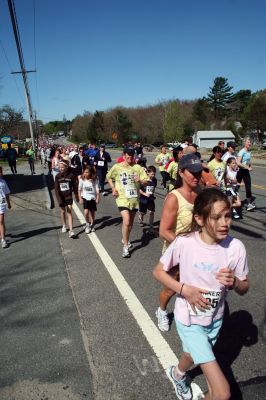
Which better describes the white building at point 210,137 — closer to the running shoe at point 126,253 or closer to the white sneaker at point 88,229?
the white sneaker at point 88,229

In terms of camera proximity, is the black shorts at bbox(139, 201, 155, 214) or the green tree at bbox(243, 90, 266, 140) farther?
the green tree at bbox(243, 90, 266, 140)

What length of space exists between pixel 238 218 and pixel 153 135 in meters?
84.6

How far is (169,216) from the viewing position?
3.41m

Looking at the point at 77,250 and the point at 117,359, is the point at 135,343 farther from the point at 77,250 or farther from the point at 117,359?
the point at 77,250

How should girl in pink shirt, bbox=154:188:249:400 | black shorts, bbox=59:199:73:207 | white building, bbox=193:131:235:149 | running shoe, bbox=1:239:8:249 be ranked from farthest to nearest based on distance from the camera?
white building, bbox=193:131:235:149 → black shorts, bbox=59:199:73:207 → running shoe, bbox=1:239:8:249 → girl in pink shirt, bbox=154:188:249:400

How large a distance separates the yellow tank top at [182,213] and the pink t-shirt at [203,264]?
97cm

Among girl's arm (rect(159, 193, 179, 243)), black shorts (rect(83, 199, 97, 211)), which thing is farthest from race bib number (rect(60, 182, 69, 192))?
girl's arm (rect(159, 193, 179, 243))

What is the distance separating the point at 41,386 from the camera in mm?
2992

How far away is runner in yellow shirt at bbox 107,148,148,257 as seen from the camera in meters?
6.21

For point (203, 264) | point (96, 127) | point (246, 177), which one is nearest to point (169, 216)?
point (203, 264)

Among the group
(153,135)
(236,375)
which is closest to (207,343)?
(236,375)

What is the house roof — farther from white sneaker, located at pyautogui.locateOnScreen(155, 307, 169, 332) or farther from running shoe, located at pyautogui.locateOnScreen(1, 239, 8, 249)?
white sneaker, located at pyautogui.locateOnScreen(155, 307, 169, 332)

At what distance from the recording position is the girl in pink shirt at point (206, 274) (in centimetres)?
227

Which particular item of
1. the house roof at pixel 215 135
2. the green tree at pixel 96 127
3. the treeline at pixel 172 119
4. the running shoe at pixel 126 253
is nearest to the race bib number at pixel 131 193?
the running shoe at pixel 126 253
